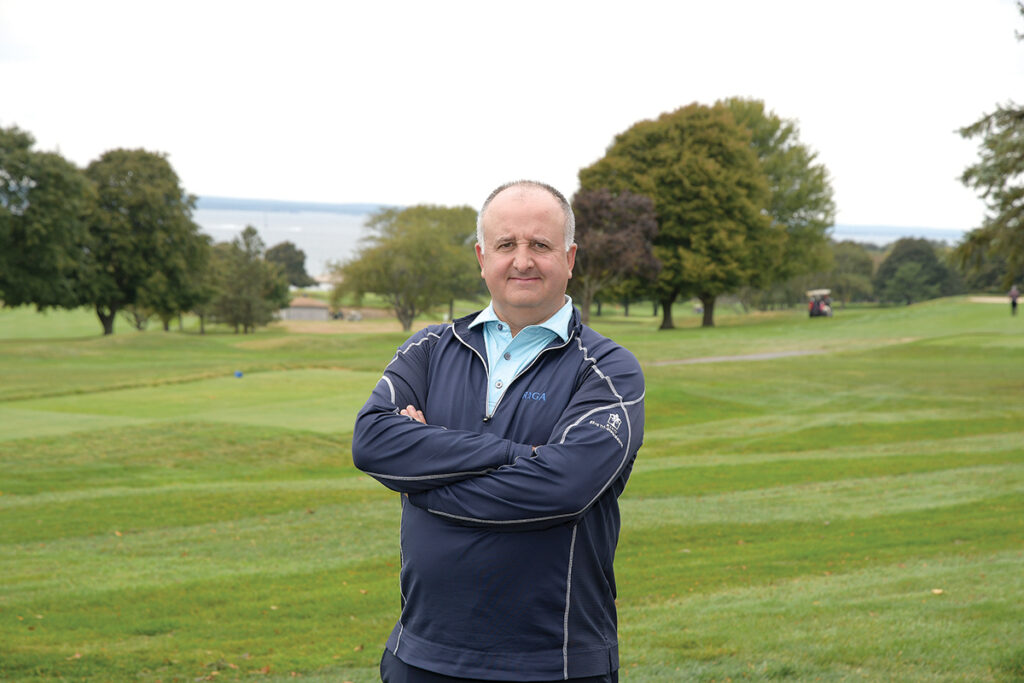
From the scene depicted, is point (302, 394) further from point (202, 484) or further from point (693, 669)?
point (693, 669)

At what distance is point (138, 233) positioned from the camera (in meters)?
56.3

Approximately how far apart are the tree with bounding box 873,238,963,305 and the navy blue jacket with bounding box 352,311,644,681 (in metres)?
113

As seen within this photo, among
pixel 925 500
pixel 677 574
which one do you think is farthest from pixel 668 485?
pixel 677 574

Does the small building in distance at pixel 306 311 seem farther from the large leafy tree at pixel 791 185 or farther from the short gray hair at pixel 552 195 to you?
the short gray hair at pixel 552 195

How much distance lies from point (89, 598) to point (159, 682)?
256 centimetres

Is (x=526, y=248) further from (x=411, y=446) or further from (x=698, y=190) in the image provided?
(x=698, y=190)

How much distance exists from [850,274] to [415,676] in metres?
120

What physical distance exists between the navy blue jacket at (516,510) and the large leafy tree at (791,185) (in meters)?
63.0

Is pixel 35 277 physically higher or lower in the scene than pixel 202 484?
higher

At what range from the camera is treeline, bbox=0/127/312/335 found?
48594 mm

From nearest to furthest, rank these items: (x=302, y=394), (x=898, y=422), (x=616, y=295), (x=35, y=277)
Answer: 1. (x=898, y=422)
2. (x=302, y=394)
3. (x=35, y=277)
4. (x=616, y=295)

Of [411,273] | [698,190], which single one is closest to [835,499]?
[698,190]

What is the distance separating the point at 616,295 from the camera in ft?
193

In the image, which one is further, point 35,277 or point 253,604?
point 35,277
